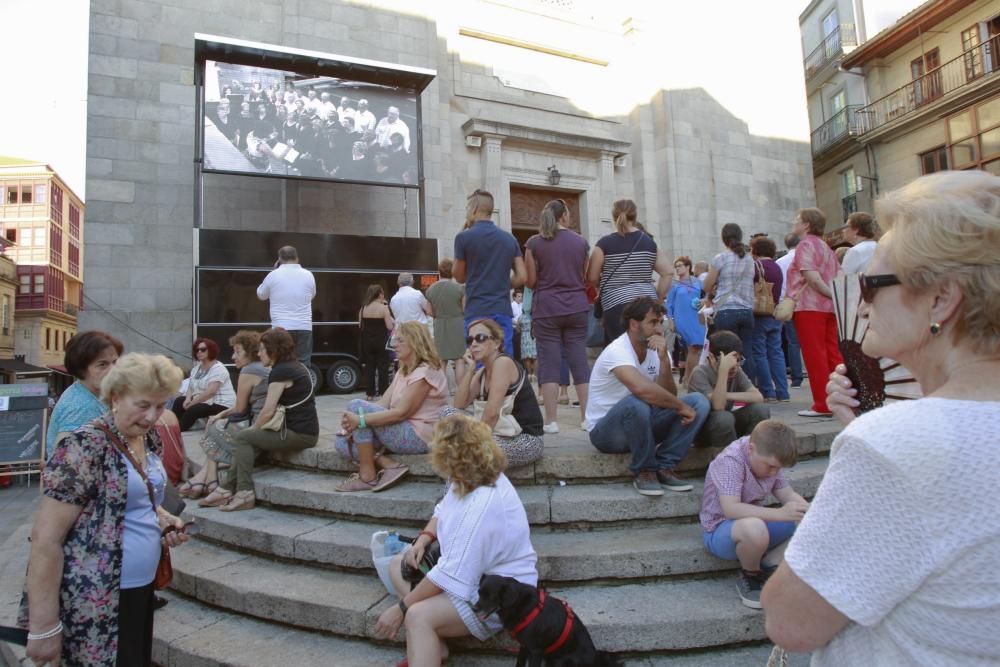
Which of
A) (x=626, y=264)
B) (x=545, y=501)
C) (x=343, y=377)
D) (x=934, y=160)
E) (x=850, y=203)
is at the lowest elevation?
(x=545, y=501)

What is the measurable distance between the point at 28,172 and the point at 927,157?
6994cm

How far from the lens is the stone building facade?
1075 centimetres

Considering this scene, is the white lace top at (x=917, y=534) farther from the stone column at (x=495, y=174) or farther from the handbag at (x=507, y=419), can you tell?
the stone column at (x=495, y=174)

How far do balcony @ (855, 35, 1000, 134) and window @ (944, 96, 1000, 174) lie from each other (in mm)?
838

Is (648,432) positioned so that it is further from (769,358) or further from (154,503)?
(769,358)

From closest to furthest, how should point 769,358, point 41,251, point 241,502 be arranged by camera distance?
1. point 241,502
2. point 769,358
3. point 41,251

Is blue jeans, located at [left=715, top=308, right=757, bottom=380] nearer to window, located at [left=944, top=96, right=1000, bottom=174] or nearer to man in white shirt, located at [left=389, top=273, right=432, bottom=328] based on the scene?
man in white shirt, located at [left=389, top=273, right=432, bottom=328]

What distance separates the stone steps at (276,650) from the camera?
2932 mm

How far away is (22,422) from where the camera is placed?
8672 millimetres

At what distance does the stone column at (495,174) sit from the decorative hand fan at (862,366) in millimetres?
12024

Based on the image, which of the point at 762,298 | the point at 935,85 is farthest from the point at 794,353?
the point at 935,85

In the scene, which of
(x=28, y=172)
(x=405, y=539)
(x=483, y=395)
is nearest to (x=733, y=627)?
(x=405, y=539)

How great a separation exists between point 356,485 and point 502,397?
1225mm

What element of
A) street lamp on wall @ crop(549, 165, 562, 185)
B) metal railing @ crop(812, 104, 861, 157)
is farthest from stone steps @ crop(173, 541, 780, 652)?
metal railing @ crop(812, 104, 861, 157)
